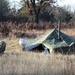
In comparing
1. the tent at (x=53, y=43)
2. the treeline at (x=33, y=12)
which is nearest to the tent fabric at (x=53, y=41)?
the tent at (x=53, y=43)

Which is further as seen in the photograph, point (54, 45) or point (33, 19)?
point (33, 19)

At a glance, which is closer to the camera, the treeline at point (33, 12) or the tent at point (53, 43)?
the tent at point (53, 43)

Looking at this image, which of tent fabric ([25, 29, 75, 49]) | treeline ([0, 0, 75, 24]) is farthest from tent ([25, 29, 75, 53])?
treeline ([0, 0, 75, 24])

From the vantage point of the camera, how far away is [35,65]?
862cm

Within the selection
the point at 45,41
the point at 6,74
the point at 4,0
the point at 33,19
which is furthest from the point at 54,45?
the point at 4,0

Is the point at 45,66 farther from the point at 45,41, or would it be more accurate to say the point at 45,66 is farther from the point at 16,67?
the point at 45,41

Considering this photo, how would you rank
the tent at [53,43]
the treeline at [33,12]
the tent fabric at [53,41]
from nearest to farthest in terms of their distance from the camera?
the tent at [53,43], the tent fabric at [53,41], the treeline at [33,12]

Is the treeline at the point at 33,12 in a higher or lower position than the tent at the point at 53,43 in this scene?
lower

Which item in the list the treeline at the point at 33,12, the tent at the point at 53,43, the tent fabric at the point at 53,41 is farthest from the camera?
the treeline at the point at 33,12

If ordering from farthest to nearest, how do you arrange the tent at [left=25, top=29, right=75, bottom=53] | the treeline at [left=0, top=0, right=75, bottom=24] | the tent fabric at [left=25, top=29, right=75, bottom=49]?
the treeline at [left=0, top=0, right=75, bottom=24] → the tent fabric at [left=25, top=29, right=75, bottom=49] → the tent at [left=25, top=29, right=75, bottom=53]

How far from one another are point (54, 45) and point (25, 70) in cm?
674

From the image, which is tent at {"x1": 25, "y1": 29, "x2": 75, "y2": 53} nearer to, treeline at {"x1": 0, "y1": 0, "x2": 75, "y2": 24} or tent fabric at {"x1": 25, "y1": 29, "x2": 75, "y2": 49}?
tent fabric at {"x1": 25, "y1": 29, "x2": 75, "y2": 49}

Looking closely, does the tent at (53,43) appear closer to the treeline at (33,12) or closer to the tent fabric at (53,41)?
the tent fabric at (53,41)

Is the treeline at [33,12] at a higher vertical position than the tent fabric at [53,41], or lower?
lower
